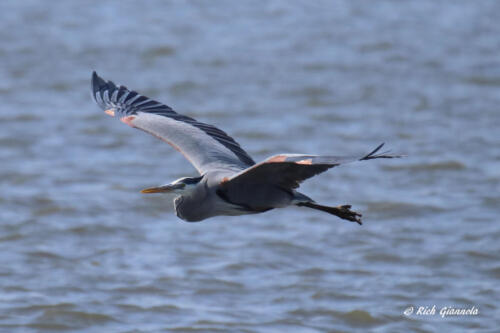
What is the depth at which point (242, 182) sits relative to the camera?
5.93 meters

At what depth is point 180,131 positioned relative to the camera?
268 inches

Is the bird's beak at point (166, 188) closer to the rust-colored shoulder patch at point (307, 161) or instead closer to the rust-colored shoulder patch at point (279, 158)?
the rust-colored shoulder patch at point (279, 158)

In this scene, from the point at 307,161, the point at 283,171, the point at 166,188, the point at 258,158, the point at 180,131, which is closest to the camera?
the point at 307,161

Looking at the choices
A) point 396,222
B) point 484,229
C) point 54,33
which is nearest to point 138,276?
point 396,222

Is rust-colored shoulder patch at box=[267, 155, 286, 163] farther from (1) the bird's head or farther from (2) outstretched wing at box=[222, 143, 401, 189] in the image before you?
(1) the bird's head

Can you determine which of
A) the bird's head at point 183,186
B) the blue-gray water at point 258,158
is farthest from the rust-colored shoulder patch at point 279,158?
the blue-gray water at point 258,158

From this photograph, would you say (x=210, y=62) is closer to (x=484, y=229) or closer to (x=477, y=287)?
(x=484, y=229)

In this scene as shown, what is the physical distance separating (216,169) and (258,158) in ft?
16.4

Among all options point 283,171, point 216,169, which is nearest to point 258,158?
point 216,169

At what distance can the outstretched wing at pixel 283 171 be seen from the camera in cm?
517

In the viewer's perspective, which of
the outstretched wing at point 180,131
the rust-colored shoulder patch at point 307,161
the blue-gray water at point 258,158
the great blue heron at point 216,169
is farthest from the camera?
the blue-gray water at point 258,158

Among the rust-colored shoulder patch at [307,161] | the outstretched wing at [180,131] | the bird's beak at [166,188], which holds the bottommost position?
the rust-colored shoulder patch at [307,161]

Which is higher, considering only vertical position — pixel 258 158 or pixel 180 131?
pixel 258 158

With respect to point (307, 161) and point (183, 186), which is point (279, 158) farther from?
point (183, 186)
